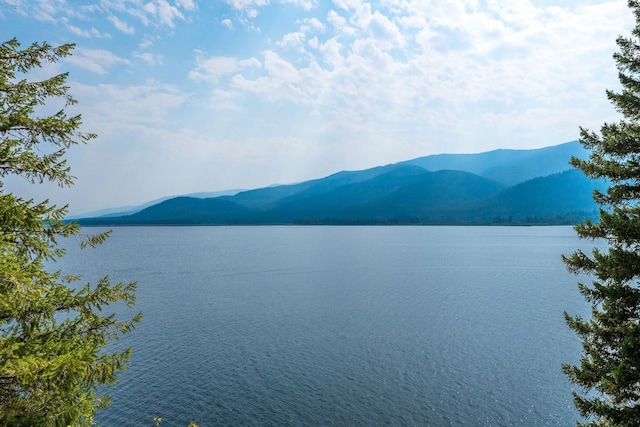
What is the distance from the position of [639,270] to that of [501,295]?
223 feet

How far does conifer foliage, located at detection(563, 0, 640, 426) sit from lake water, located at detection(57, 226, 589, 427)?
63.4ft

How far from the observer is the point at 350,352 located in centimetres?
4512

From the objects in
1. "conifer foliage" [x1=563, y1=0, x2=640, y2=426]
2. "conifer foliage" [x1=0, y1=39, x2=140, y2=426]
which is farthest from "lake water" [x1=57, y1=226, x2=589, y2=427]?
"conifer foliage" [x1=0, y1=39, x2=140, y2=426]

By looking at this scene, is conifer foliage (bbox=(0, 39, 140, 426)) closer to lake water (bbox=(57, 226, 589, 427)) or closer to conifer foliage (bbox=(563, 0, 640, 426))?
conifer foliage (bbox=(563, 0, 640, 426))

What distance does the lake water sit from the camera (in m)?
32.6

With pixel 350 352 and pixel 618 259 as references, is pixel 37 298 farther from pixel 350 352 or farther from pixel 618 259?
→ pixel 350 352

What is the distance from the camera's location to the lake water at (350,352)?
107 ft

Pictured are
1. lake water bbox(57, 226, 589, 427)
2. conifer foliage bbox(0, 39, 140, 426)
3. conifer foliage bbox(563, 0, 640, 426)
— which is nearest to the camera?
conifer foliage bbox(0, 39, 140, 426)

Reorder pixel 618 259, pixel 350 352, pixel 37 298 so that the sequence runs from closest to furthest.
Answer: pixel 37 298, pixel 618 259, pixel 350 352

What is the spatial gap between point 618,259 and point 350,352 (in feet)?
118

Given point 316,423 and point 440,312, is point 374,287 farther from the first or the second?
point 316,423

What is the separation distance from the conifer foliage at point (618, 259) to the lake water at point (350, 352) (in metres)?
19.3

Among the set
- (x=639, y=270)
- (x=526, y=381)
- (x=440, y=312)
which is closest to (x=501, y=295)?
(x=440, y=312)

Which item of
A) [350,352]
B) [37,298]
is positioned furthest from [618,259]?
[350,352]
